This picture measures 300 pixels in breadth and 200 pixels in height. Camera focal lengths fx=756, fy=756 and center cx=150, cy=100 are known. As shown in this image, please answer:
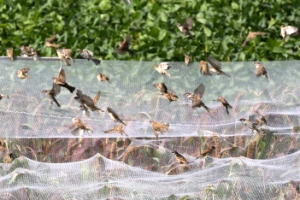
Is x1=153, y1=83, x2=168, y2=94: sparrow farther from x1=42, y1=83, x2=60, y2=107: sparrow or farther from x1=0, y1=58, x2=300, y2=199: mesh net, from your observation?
x1=42, y1=83, x2=60, y2=107: sparrow

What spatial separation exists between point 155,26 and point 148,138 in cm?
221

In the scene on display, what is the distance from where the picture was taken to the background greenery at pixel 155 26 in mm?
5105

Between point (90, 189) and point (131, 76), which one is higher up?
point (131, 76)

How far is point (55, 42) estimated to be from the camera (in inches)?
208

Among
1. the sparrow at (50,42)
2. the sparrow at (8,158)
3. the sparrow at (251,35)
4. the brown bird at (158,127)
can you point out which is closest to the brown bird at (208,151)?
the brown bird at (158,127)

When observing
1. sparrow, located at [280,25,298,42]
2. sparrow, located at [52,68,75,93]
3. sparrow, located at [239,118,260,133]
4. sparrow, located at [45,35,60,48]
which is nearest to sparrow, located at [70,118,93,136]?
Result: sparrow, located at [52,68,75,93]

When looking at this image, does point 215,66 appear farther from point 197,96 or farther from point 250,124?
point 250,124

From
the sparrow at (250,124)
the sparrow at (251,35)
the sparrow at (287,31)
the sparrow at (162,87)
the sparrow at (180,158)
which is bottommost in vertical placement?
the sparrow at (180,158)

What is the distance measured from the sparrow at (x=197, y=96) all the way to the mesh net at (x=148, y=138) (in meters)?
0.04

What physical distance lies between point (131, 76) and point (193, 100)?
406 millimetres

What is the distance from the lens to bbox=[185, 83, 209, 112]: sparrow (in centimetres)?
338

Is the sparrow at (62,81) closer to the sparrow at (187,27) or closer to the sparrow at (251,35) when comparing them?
the sparrow at (187,27)

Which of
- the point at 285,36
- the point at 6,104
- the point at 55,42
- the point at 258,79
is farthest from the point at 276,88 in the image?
the point at 55,42

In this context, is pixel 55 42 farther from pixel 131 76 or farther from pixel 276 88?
pixel 276 88
